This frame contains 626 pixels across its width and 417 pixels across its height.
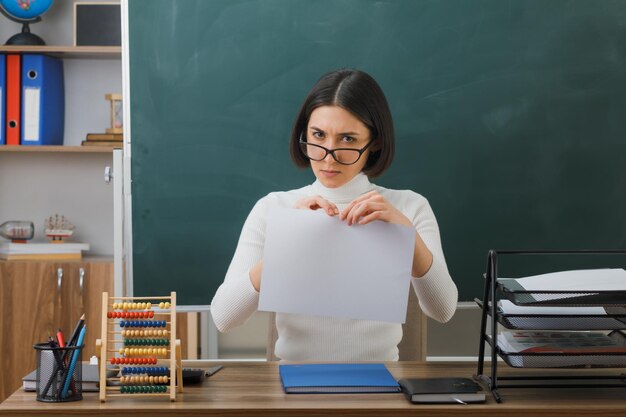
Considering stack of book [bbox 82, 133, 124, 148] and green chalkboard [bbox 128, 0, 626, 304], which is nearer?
green chalkboard [bbox 128, 0, 626, 304]

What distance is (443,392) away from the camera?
4.25 feet

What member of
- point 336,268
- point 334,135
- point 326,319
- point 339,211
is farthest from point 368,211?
point 326,319

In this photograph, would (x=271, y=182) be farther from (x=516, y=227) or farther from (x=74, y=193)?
(x=74, y=193)

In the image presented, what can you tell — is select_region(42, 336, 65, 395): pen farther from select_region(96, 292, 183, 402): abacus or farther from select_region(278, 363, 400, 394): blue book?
select_region(278, 363, 400, 394): blue book

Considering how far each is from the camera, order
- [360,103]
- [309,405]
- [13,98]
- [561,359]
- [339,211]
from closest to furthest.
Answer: [309,405] < [561,359] < [339,211] < [360,103] < [13,98]

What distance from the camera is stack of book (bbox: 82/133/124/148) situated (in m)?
3.35

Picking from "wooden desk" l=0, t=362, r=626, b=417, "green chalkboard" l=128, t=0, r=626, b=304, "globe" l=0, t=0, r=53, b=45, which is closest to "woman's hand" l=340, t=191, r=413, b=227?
"wooden desk" l=0, t=362, r=626, b=417

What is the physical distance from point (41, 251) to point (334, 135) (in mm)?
1849

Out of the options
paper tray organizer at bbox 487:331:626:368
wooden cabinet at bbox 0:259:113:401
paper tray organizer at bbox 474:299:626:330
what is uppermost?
paper tray organizer at bbox 474:299:626:330

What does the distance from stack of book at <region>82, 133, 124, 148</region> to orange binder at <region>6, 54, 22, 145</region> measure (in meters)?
0.27

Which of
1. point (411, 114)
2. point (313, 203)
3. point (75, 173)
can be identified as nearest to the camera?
point (313, 203)

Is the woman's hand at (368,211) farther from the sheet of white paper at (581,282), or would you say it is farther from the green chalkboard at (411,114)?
the green chalkboard at (411,114)

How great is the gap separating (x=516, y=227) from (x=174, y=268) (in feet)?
3.57

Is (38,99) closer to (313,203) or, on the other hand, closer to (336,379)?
(313,203)
